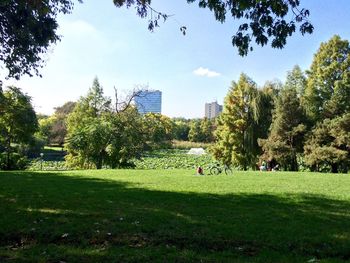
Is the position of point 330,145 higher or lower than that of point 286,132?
lower

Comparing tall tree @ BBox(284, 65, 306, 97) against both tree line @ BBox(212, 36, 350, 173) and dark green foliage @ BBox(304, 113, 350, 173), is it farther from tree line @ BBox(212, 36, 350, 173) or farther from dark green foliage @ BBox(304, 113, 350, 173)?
dark green foliage @ BBox(304, 113, 350, 173)

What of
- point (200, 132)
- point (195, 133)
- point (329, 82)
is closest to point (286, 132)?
point (329, 82)

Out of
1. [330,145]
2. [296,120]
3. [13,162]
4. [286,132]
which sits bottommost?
[13,162]

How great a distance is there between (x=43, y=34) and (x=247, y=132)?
31474 millimetres

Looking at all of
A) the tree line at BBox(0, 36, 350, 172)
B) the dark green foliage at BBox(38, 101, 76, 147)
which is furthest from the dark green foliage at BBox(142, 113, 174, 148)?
the dark green foliage at BBox(38, 101, 76, 147)

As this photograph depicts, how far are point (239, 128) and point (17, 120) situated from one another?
22.5 meters

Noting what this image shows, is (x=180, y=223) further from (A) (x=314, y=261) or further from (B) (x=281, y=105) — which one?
(B) (x=281, y=105)

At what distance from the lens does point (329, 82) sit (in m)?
34.5

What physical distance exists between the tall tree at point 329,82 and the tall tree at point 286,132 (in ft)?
4.08

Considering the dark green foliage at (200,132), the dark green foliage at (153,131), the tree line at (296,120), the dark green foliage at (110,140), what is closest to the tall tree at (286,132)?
the tree line at (296,120)

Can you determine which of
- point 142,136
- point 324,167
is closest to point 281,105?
point 324,167

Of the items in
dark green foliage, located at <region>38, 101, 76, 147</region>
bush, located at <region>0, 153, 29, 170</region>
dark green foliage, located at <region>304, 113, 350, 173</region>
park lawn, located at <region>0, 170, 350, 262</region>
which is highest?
dark green foliage, located at <region>38, 101, 76, 147</region>

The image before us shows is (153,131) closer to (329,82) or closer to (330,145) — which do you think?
(330,145)

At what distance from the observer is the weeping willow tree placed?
39812 mm
